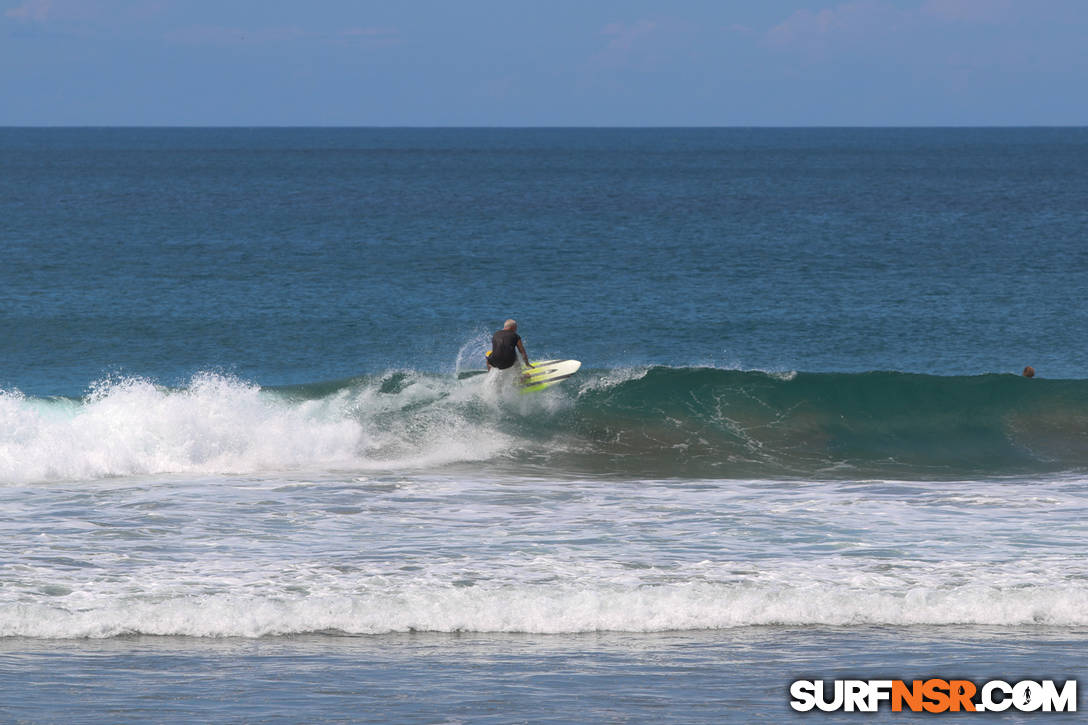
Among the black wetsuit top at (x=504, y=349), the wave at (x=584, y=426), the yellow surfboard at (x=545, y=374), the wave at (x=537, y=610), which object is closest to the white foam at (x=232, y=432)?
the wave at (x=584, y=426)

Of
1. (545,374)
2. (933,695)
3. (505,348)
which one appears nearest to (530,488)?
(505,348)

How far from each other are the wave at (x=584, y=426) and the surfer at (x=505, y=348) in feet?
3.11

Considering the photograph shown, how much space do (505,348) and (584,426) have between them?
8.79 feet

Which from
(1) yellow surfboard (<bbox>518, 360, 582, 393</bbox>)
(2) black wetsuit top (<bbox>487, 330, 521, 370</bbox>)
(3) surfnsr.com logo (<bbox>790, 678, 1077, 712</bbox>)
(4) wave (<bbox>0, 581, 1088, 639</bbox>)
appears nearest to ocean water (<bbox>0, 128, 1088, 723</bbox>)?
(4) wave (<bbox>0, 581, 1088, 639</bbox>)

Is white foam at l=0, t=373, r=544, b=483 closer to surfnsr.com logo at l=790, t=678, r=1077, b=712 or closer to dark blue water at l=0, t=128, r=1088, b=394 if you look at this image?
dark blue water at l=0, t=128, r=1088, b=394

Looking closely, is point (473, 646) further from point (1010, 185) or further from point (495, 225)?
point (1010, 185)

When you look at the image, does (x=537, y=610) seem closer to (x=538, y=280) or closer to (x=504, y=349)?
(x=504, y=349)

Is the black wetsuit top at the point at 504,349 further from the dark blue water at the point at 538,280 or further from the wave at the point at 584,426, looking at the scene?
the dark blue water at the point at 538,280

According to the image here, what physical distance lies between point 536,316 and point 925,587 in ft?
93.2

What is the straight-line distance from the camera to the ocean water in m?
10.6

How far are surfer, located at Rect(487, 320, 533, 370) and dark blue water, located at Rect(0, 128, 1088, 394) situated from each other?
32.9 ft

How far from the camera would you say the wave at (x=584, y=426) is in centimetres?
2022

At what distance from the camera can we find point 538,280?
4872 centimetres

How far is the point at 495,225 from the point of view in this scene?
71.2 meters
